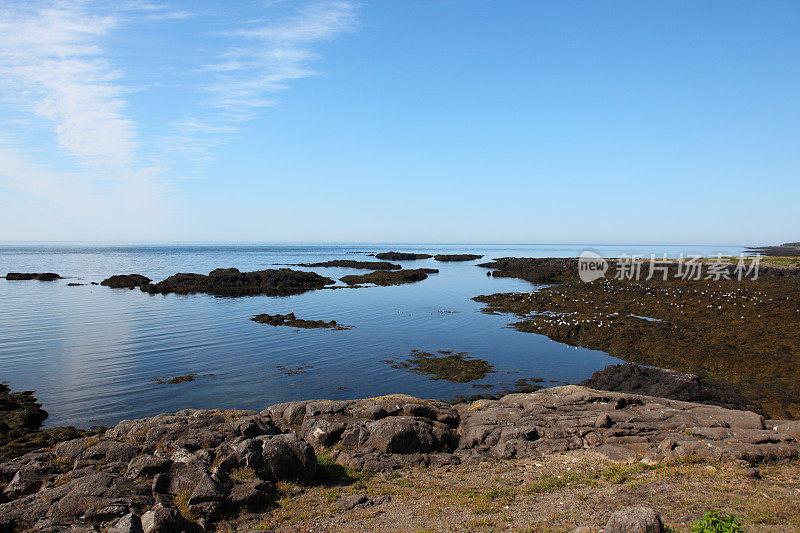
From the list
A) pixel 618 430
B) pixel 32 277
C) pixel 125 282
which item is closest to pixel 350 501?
pixel 618 430

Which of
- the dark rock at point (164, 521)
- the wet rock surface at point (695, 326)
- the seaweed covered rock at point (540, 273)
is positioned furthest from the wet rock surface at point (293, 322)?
the seaweed covered rock at point (540, 273)

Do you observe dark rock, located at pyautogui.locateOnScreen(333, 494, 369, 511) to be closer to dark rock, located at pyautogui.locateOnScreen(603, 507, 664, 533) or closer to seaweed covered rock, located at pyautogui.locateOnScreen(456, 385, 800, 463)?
seaweed covered rock, located at pyautogui.locateOnScreen(456, 385, 800, 463)

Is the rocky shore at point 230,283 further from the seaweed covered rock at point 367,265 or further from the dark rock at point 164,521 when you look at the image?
the dark rock at point 164,521

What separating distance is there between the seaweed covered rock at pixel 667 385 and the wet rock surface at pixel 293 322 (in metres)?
22.2

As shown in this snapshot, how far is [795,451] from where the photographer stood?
12016 millimetres

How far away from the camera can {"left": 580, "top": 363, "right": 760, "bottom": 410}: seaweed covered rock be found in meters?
19.6

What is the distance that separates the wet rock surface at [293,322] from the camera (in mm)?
39062

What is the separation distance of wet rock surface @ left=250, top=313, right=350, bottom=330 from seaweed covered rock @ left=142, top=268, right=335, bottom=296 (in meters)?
20.5

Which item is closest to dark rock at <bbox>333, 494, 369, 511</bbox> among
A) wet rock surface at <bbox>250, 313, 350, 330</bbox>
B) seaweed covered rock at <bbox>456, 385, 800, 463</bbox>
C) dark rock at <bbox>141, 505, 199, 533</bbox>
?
dark rock at <bbox>141, 505, 199, 533</bbox>

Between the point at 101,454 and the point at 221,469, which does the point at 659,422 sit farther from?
the point at 101,454

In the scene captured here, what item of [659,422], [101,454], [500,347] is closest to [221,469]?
[101,454]

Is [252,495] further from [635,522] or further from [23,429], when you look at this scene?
[23,429]

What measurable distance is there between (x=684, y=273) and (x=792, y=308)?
36832 mm

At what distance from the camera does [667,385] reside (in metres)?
20.7
